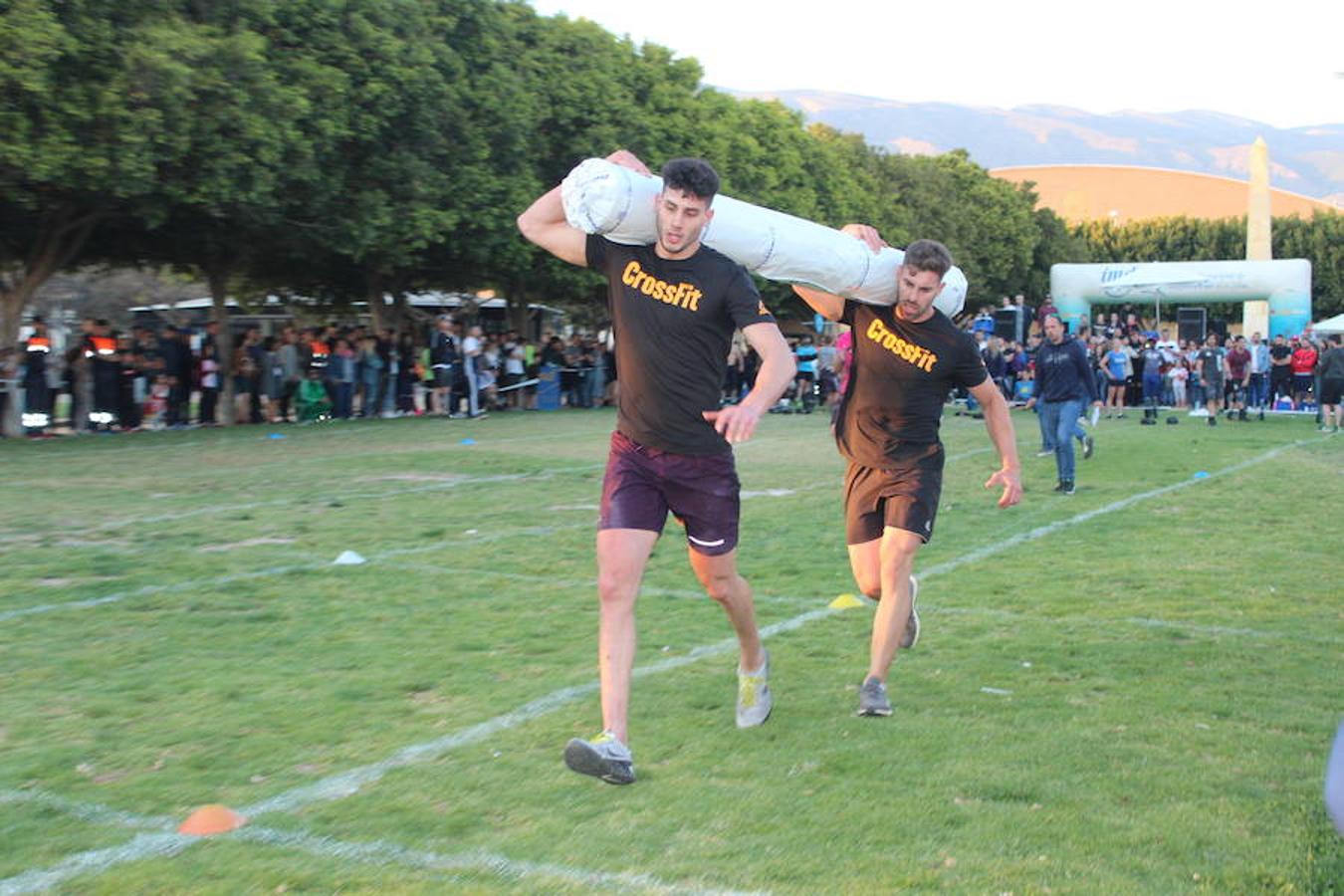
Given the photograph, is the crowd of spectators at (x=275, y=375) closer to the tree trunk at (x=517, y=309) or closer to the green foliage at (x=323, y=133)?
the green foliage at (x=323, y=133)

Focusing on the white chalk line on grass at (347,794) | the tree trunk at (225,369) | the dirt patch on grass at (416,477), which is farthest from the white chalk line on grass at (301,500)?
the tree trunk at (225,369)

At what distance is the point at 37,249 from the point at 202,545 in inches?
564

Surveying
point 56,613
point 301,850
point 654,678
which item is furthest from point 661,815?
point 56,613

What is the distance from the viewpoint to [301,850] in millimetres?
4324

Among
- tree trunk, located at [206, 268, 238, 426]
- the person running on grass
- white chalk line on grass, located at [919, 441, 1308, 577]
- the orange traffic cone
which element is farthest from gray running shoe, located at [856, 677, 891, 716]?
tree trunk, located at [206, 268, 238, 426]

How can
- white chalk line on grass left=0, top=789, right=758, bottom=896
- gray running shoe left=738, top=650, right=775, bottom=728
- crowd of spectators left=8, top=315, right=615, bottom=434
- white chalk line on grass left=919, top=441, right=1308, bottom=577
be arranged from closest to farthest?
white chalk line on grass left=0, top=789, right=758, bottom=896, gray running shoe left=738, top=650, right=775, bottom=728, white chalk line on grass left=919, top=441, right=1308, bottom=577, crowd of spectators left=8, top=315, right=615, bottom=434

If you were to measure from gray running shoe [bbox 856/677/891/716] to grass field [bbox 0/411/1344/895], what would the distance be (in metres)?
0.12

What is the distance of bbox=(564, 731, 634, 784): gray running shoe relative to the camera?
16.2ft

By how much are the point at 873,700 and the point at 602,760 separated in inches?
57.8

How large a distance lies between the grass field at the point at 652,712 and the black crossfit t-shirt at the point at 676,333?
119cm

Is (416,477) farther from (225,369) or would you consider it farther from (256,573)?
(225,369)

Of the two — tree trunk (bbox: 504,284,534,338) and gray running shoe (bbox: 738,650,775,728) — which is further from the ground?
tree trunk (bbox: 504,284,534,338)

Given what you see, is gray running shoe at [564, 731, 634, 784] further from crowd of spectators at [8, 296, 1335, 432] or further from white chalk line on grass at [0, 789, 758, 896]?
crowd of spectators at [8, 296, 1335, 432]

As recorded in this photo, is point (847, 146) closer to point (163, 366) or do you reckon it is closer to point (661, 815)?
point (163, 366)
